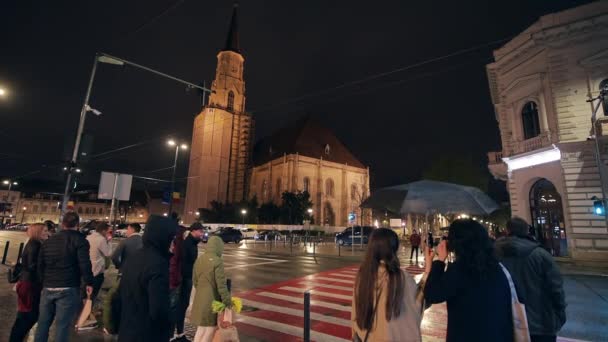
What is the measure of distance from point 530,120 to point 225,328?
888 inches

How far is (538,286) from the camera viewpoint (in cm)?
347

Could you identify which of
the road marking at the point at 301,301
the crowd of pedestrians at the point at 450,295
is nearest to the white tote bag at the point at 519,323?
the crowd of pedestrians at the point at 450,295

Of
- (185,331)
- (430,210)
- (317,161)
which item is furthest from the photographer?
(317,161)

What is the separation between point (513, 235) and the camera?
12.6 feet

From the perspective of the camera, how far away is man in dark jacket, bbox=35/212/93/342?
13.6 ft

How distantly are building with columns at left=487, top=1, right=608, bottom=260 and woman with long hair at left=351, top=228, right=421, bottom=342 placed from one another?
17839 mm

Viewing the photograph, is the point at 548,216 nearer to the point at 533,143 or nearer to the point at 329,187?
the point at 533,143

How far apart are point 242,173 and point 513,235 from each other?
2530 inches

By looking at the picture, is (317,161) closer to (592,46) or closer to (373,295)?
(592,46)

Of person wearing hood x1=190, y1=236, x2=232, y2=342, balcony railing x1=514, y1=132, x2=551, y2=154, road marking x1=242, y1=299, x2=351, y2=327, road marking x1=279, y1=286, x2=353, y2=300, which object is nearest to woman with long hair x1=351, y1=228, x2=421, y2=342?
person wearing hood x1=190, y1=236, x2=232, y2=342

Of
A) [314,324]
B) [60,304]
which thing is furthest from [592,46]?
[60,304]

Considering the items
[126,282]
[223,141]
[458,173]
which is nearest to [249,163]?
[223,141]

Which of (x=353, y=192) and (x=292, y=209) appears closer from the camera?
(x=292, y=209)

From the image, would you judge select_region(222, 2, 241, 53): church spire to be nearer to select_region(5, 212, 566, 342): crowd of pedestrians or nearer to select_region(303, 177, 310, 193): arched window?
select_region(303, 177, 310, 193): arched window
